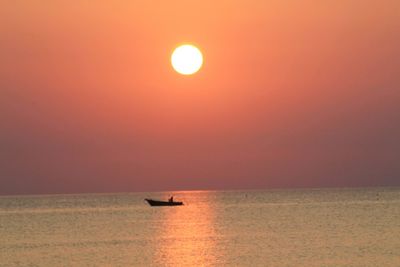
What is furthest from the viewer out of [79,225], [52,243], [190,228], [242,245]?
[79,225]

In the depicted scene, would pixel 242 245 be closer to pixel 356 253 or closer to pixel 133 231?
pixel 356 253

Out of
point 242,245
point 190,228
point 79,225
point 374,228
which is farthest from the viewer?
point 79,225

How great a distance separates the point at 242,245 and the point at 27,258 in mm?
16654

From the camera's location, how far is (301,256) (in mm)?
56406

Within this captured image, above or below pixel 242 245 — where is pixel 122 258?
below

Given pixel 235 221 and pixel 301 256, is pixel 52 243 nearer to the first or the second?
pixel 301 256

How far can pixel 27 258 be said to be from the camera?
58.2 meters

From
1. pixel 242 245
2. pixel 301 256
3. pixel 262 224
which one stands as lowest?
pixel 301 256

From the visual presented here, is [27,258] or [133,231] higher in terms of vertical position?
[133,231]

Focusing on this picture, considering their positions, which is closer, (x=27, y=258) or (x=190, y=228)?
(x=27, y=258)

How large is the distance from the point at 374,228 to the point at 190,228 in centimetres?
1903

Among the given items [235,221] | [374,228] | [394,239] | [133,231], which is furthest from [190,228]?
[394,239]

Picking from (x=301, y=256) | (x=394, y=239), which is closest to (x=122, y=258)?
(x=301, y=256)

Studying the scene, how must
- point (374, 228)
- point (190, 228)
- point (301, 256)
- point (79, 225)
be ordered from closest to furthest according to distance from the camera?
point (301, 256) < point (374, 228) < point (190, 228) < point (79, 225)
